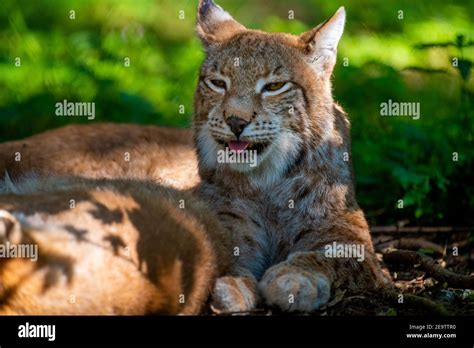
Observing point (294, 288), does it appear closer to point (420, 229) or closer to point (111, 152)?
point (420, 229)

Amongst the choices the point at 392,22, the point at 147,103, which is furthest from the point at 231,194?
the point at 392,22

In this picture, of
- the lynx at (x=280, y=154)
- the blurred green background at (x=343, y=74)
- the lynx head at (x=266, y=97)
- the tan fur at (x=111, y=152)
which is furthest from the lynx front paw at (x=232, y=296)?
the blurred green background at (x=343, y=74)

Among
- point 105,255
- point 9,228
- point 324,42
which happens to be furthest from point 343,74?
point 9,228

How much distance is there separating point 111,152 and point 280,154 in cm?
208

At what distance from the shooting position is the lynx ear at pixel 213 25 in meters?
6.46

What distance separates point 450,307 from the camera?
219 inches

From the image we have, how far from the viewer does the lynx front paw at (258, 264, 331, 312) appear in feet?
16.7

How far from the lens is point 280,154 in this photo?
5.97 m

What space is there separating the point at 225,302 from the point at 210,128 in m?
1.41

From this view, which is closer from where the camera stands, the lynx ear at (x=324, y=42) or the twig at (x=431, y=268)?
the twig at (x=431, y=268)

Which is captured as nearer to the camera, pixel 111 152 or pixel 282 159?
pixel 282 159

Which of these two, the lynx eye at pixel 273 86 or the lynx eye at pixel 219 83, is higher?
the lynx eye at pixel 219 83

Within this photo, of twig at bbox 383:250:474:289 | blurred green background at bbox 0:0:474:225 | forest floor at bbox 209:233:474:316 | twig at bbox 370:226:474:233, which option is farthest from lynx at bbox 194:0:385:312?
blurred green background at bbox 0:0:474:225

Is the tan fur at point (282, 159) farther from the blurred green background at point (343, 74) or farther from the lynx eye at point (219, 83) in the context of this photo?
the blurred green background at point (343, 74)
